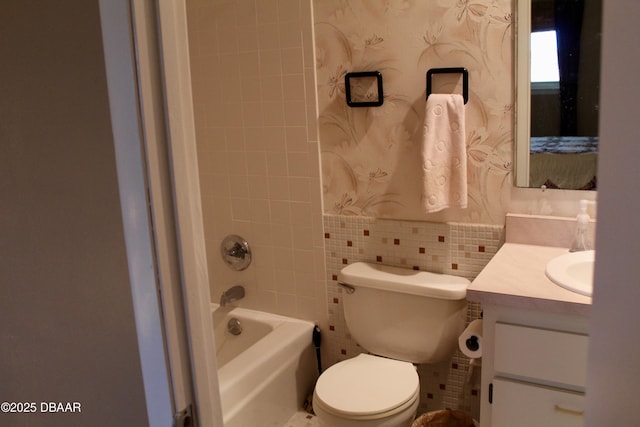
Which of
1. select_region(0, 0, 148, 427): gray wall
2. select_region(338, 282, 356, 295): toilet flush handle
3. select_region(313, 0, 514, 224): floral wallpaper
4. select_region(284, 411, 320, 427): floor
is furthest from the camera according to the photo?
select_region(284, 411, 320, 427): floor

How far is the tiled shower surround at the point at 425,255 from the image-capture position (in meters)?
1.95

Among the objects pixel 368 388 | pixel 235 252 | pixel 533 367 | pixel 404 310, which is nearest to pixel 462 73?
pixel 404 310

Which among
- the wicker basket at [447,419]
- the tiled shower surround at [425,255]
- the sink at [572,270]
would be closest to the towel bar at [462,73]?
the tiled shower surround at [425,255]

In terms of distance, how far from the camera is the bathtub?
6.31 ft

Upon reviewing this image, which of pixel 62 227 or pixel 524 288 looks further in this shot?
pixel 524 288

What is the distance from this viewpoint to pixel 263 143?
7.41 feet

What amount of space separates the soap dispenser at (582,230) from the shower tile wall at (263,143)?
3.13 ft

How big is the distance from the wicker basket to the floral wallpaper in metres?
0.68

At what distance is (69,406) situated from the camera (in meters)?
0.86

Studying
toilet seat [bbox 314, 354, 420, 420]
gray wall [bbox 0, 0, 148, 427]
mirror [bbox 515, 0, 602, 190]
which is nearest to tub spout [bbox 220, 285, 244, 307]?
toilet seat [bbox 314, 354, 420, 420]

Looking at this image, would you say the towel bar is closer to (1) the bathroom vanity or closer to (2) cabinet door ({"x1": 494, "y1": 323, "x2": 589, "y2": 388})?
(1) the bathroom vanity

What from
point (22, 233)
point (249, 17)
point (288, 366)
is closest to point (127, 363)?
point (22, 233)

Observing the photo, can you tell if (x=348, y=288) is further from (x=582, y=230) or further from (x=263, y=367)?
(x=582, y=230)

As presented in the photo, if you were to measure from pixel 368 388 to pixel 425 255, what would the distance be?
531 mm
